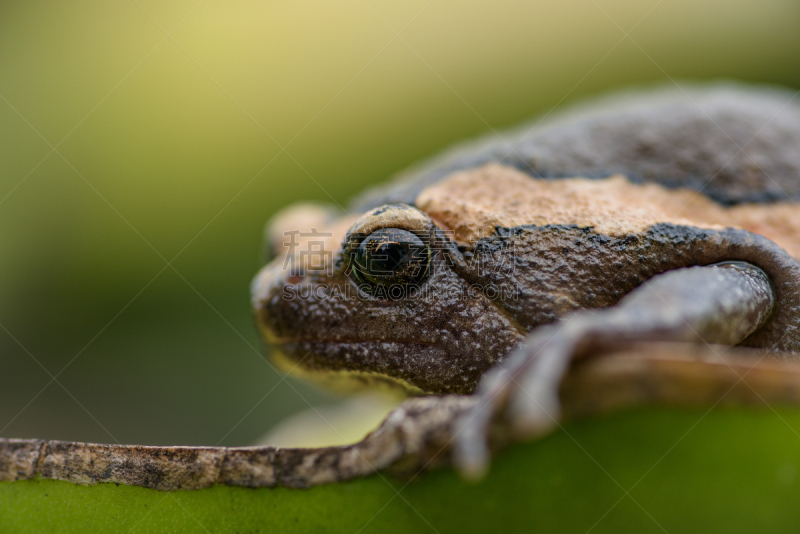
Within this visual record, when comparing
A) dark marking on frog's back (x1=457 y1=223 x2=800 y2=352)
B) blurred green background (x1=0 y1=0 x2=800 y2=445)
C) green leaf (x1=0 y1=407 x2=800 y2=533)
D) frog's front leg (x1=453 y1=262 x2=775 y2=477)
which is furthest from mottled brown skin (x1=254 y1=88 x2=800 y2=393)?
blurred green background (x1=0 y1=0 x2=800 y2=445)

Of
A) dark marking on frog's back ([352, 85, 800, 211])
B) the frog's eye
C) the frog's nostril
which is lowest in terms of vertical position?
dark marking on frog's back ([352, 85, 800, 211])

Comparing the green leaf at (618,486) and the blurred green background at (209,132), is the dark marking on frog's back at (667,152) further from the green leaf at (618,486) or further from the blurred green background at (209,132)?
the blurred green background at (209,132)

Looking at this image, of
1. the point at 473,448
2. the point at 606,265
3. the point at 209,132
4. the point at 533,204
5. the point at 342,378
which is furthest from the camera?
the point at 209,132

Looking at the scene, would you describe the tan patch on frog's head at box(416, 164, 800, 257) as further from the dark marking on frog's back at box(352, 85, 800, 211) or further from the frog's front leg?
the frog's front leg

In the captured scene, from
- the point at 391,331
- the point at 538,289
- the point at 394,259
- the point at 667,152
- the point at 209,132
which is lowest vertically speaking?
the point at 667,152

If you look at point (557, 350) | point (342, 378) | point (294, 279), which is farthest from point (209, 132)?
point (557, 350)

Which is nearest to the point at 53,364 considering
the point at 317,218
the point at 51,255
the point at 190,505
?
the point at 51,255

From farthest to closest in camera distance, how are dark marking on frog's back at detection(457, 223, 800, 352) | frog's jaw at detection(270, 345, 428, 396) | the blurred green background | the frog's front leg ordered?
the blurred green background < frog's jaw at detection(270, 345, 428, 396) < dark marking on frog's back at detection(457, 223, 800, 352) < the frog's front leg

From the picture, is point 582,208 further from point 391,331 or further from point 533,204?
point 391,331
